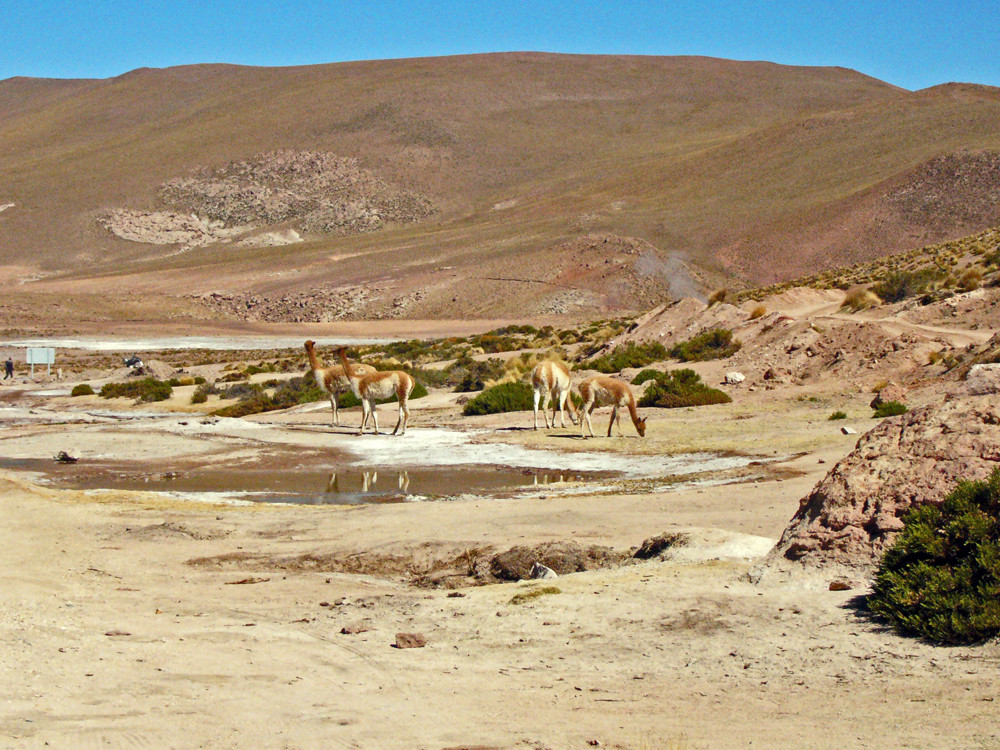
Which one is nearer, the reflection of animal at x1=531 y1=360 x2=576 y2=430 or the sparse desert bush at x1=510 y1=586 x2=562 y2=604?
the sparse desert bush at x1=510 y1=586 x2=562 y2=604

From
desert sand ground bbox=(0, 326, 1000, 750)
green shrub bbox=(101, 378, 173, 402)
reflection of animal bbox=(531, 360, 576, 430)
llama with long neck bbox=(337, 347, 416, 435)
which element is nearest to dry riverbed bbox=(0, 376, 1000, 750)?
desert sand ground bbox=(0, 326, 1000, 750)

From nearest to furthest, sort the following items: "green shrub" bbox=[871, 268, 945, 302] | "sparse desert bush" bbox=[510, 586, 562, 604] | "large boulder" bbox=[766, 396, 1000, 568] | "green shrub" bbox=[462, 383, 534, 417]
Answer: "large boulder" bbox=[766, 396, 1000, 568]
"sparse desert bush" bbox=[510, 586, 562, 604]
"green shrub" bbox=[462, 383, 534, 417]
"green shrub" bbox=[871, 268, 945, 302]

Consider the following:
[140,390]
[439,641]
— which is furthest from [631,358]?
[439,641]

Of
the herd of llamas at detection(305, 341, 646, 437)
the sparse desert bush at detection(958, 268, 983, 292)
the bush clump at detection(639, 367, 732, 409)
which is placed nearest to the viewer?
the herd of llamas at detection(305, 341, 646, 437)

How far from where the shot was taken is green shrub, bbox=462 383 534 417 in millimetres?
28781

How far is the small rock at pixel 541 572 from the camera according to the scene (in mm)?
10602

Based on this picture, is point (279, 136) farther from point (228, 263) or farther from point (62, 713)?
point (62, 713)

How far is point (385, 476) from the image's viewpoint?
66.9 ft

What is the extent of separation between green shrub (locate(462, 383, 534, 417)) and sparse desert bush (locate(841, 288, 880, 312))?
1628 cm

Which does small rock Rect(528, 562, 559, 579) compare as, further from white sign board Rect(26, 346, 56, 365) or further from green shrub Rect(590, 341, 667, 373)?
white sign board Rect(26, 346, 56, 365)

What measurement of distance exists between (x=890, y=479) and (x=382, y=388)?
53.9 feet

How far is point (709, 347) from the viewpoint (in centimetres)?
3544

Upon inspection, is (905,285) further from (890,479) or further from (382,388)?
(890,479)

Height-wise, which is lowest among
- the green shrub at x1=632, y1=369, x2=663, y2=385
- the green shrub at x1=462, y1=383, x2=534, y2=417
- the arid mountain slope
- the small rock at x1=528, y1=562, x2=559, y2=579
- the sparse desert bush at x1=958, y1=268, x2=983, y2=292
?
the small rock at x1=528, y1=562, x2=559, y2=579
